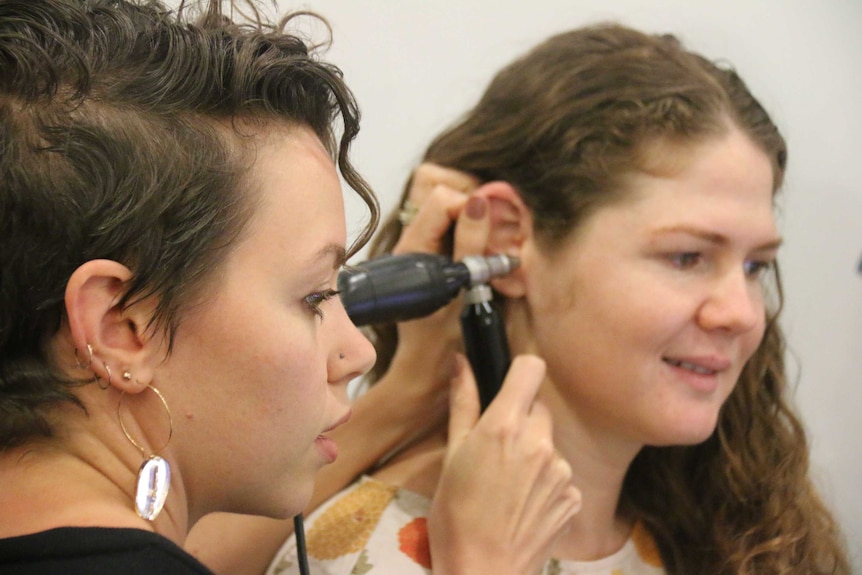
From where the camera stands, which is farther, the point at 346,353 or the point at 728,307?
the point at 728,307

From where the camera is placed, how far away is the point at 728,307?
39.3 inches

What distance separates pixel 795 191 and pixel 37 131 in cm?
121

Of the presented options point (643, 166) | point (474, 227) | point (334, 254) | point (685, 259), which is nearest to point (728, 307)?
point (685, 259)

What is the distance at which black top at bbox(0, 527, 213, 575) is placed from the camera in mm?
521

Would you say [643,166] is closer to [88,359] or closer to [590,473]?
[590,473]

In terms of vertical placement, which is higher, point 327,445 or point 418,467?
point 327,445

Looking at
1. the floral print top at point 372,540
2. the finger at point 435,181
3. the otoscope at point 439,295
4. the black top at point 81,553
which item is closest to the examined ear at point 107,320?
the black top at point 81,553

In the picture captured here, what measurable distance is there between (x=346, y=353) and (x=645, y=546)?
63 centimetres

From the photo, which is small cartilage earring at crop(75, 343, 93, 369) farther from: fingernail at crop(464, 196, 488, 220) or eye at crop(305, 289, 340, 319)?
fingernail at crop(464, 196, 488, 220)

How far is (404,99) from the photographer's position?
4.45 feet

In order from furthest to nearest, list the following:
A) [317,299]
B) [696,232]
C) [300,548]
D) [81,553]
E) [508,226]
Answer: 1. [508,226]
2. [696,232]
3. [300,548]
4. [317,299]
5. [81,553]

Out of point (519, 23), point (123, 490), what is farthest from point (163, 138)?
point (519, 23)

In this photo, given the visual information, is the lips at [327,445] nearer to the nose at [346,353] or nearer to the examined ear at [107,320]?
the nose at [346,353]

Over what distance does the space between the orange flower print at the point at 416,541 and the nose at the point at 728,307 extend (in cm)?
38
